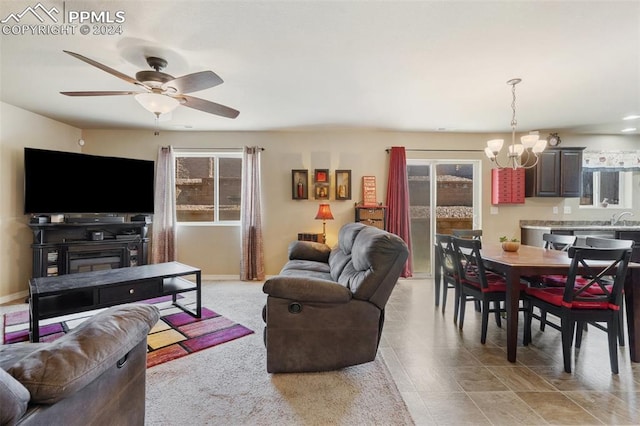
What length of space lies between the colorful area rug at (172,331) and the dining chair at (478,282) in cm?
211

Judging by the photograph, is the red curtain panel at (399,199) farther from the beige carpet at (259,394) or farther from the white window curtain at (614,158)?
the white window curtain at (614,158)

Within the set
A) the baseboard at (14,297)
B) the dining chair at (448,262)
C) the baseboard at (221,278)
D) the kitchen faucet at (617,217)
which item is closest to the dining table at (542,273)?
the dining chair at (448,262)

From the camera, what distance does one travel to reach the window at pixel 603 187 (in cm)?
511

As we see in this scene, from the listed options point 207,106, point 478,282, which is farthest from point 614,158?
point 207,106

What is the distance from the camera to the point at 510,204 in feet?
16.7

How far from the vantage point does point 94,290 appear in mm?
2467

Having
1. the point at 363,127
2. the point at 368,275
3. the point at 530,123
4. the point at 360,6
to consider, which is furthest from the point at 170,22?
the point at 530,123

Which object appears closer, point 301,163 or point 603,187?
point 301,163

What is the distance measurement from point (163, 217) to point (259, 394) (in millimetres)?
3701

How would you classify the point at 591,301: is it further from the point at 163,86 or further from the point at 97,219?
the point at 97,219

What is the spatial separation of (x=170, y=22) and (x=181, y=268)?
2.30 metres

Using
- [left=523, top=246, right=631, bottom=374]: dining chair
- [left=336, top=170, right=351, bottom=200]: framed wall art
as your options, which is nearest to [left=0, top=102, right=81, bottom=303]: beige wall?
[left=336, top=170, right=351, bottom=200]: framed wall art

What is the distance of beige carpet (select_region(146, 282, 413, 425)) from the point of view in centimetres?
167

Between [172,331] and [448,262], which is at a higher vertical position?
[448,262]
